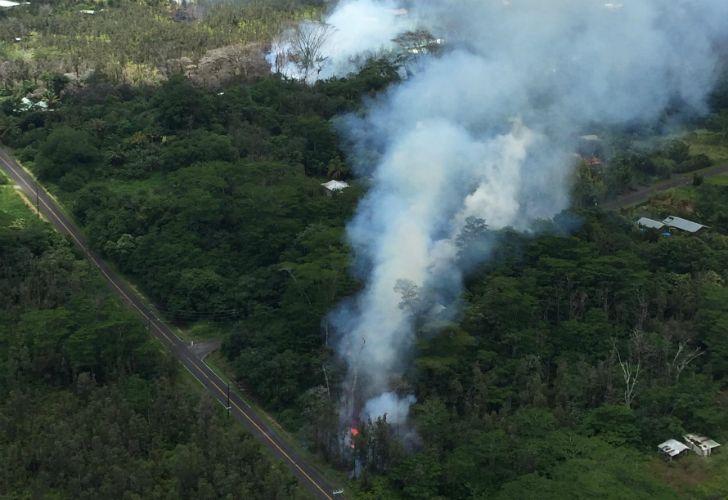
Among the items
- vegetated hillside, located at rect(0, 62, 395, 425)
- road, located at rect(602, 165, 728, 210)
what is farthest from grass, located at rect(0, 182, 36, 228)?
road, located at rect(602, 165, 728, 210)

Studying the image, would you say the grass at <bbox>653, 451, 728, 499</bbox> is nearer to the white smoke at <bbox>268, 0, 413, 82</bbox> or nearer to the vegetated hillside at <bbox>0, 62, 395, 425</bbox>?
the vegetated hillside at <bbox>0, 62, 395, 425</bbox>

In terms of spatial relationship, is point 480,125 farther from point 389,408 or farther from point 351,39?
point 351,39

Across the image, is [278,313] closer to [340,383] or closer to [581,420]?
[340,383]

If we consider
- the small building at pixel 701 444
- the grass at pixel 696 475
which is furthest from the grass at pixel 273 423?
the small building at pixel 701 444

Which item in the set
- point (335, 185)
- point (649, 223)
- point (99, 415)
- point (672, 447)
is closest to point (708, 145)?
point (649, 223)

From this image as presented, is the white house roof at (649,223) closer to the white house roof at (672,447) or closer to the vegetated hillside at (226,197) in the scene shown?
the vegetated hillside at (226,197)

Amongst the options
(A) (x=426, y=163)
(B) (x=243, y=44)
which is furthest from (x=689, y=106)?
(B) (x=243, y=44)
